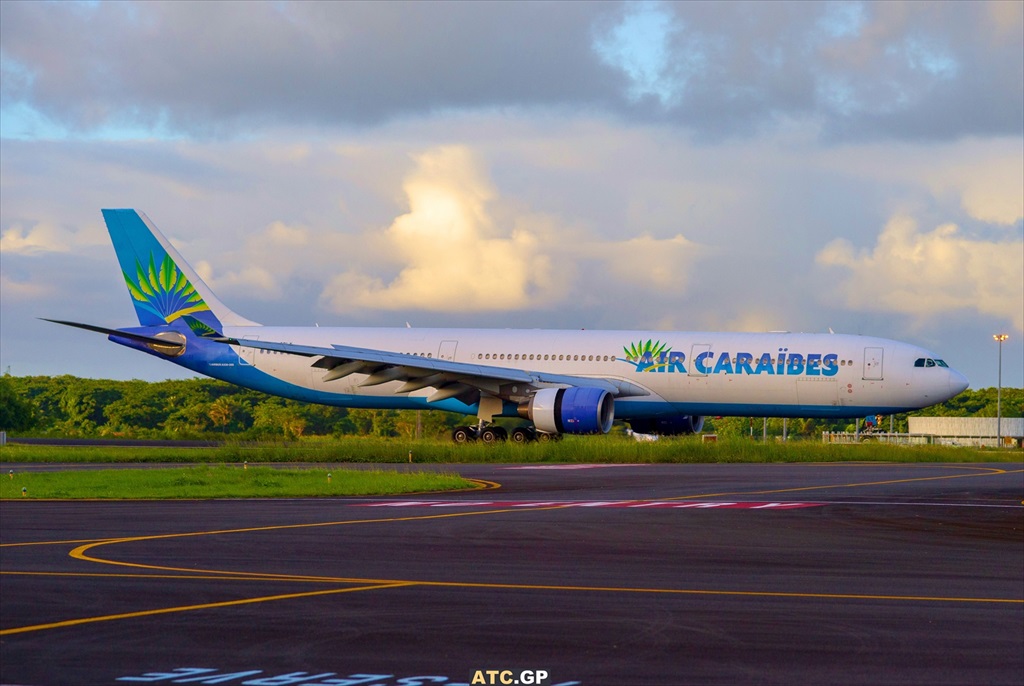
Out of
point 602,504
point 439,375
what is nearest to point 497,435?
point 439,375

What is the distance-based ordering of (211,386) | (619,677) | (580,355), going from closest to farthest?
(619,677)
(580,355)
(211,386)

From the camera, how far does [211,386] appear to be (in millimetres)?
97625

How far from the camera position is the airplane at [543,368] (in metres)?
44.5

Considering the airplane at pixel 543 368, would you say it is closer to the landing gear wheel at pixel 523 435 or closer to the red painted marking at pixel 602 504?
the landing gear wheel at pixel 523 435

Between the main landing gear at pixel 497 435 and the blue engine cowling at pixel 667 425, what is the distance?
14.3 feet

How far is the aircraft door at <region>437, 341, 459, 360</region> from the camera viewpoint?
50.1 m

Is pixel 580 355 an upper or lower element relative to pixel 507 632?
upper

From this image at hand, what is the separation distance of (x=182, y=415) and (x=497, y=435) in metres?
44.1

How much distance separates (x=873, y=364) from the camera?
44469 millimetres

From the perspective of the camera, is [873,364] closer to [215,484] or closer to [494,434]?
[494,434]

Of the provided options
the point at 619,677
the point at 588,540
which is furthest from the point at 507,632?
the point at 588,540

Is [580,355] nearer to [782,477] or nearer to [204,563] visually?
[782,477]

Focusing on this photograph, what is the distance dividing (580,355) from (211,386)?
55718 mm

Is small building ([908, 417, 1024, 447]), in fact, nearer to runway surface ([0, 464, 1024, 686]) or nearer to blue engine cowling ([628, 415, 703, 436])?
blue engine cowling ([628, 415, 703, 436])
